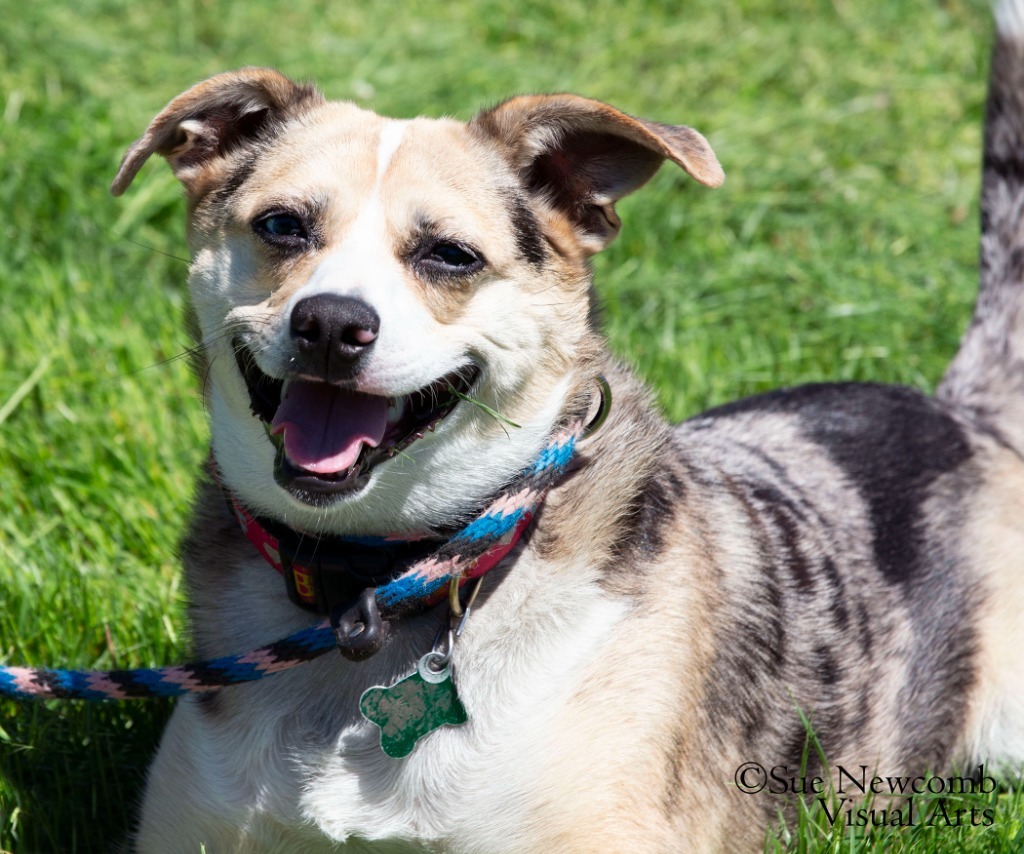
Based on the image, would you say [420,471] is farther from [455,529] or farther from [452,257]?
[452,257]

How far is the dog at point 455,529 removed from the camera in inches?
116

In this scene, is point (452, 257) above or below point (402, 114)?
above

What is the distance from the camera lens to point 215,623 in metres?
3.27

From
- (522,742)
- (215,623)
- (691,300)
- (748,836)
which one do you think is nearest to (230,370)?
(215,623)

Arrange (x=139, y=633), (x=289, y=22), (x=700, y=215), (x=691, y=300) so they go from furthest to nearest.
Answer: (x=289, y=22) → (x=700, y=215) → (x=691, y=300) → (x=139, y=633)

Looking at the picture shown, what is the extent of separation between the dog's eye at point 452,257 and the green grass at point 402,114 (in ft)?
2.88

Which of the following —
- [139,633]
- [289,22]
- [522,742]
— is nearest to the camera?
[522,742]

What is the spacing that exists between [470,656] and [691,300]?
3.45m

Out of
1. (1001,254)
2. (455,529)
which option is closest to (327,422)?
(455,529)

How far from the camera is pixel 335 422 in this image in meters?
2.94

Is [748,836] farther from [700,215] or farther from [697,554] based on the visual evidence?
[700,215]

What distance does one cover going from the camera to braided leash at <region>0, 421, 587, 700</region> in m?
2.95

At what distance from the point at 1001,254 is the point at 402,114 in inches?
148

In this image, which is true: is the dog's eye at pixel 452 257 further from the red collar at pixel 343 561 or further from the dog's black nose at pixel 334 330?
the red collar at pixel 343 561
